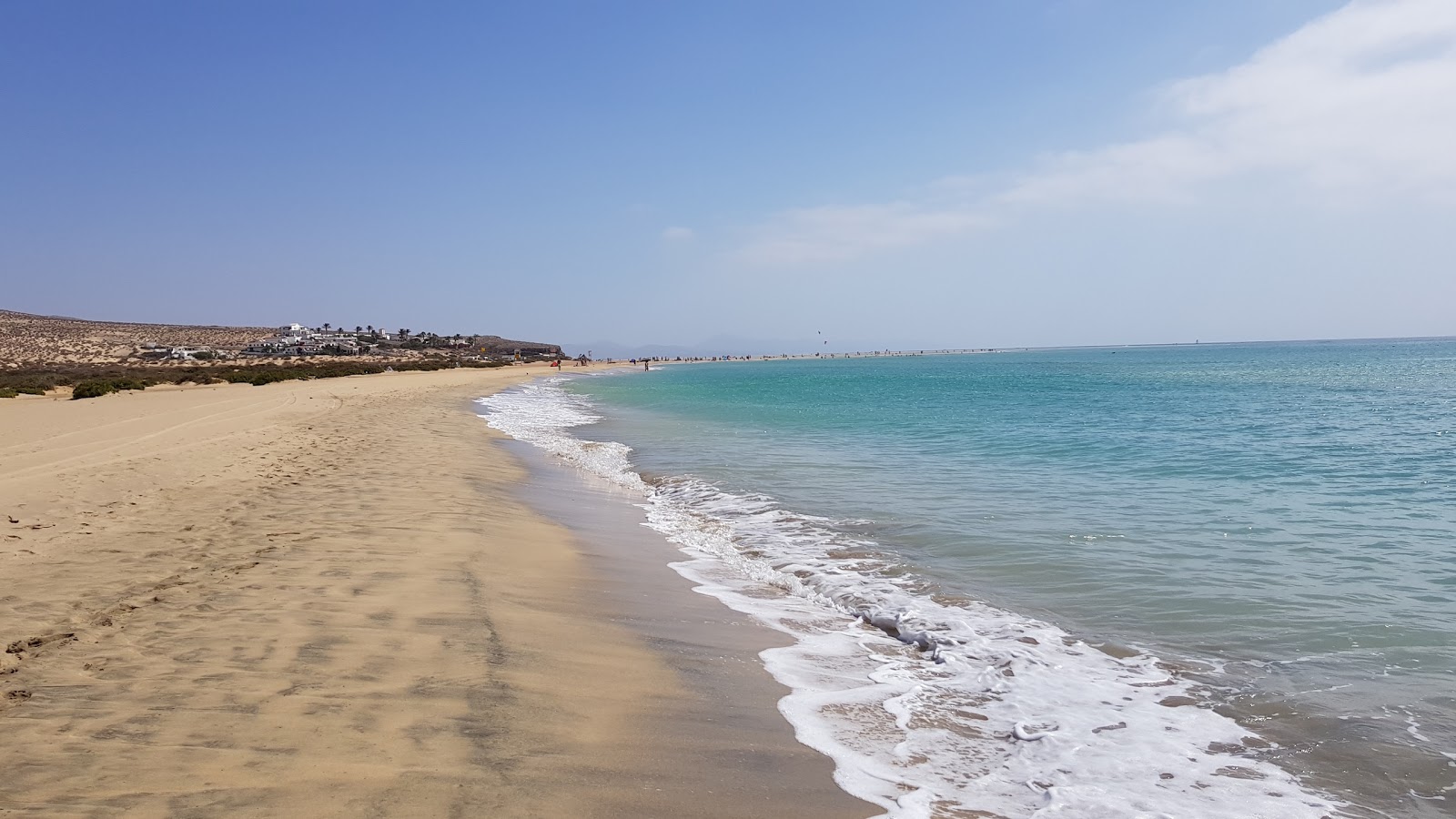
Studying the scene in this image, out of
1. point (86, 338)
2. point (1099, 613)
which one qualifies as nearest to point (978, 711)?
point (1099, 613)

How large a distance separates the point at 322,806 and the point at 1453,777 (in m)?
5.32

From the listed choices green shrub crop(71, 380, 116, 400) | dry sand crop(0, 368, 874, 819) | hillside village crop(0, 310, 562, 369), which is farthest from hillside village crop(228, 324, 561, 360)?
dry sand crop(0, 368, 874, 819)

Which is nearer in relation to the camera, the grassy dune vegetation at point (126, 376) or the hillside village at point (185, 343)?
the grassy dune vegetation at point (126, 376)

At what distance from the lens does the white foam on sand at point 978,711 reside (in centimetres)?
367

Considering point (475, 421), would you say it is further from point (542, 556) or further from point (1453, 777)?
point (1453, 777)

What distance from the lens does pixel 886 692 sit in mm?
4844

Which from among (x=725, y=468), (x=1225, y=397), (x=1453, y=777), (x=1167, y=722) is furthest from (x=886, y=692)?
(x=1225, y=397)

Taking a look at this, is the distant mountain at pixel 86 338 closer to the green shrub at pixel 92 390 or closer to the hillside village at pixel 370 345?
the hillside village at pixel 370 345

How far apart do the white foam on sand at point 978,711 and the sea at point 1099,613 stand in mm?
21

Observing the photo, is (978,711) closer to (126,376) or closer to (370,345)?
(126,376)

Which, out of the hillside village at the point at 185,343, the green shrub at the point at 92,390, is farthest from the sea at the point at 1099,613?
the hillside village at the point at 185,343

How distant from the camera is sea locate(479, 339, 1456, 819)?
393 centimetres

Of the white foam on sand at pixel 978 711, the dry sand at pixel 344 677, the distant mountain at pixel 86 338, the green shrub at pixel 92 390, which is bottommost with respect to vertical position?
the white foam on sand at pixel 978 711

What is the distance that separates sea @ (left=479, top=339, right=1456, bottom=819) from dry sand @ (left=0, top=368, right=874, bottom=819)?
78cm
